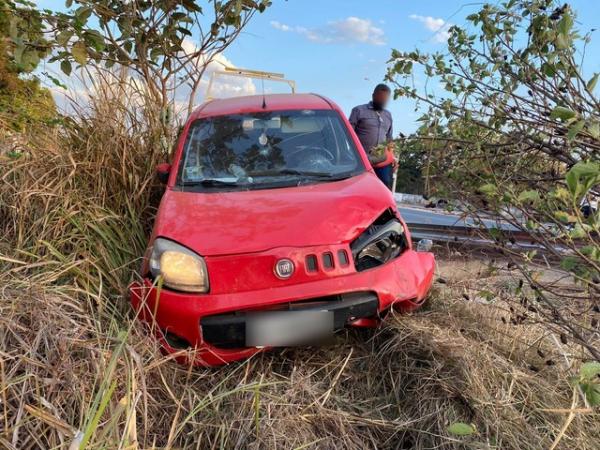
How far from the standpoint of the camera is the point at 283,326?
7.35 feet

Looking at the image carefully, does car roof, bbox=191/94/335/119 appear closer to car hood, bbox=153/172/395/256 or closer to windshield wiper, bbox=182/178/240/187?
windshield wiper, bbox=182/178/240/187

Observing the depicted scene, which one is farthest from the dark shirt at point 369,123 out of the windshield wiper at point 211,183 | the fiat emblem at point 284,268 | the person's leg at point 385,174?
the fiat emblem at point 284,268

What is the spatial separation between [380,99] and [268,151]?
2.90m

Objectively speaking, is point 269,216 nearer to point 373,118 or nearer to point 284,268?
point 284,268

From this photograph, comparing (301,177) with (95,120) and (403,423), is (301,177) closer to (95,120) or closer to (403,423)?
(403,423)

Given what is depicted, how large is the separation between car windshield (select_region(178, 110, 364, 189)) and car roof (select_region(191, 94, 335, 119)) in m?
0.08

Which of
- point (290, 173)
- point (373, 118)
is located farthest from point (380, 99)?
point (290, 173)

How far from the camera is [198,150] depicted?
337cm

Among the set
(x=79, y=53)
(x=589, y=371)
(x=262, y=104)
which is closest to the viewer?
(x=589, y=371)

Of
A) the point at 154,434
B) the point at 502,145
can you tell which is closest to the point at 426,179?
the point at 502,145

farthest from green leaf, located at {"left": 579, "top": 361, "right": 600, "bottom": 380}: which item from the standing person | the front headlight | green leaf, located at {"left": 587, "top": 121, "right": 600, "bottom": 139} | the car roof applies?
the standing person

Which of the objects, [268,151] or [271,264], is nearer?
[271,264]

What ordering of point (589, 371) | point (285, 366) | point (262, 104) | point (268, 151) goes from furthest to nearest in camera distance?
point (262, 104) → point (268, 151) → point (285, 366) → point (589, 371)

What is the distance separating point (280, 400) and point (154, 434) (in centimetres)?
57
